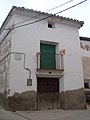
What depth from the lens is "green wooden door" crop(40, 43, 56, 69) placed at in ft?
41.8

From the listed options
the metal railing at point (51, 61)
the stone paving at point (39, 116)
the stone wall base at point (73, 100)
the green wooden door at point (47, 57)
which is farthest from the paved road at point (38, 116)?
the green wooden door at point (47, 57)

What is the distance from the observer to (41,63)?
12648 millimetres

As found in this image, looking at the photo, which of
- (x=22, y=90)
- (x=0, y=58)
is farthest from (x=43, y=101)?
(x=0, y=58)

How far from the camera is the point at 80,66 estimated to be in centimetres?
1359

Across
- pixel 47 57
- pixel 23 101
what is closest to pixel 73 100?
pixel 47 57

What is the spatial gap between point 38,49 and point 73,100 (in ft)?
13.6

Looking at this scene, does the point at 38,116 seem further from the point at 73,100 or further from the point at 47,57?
the point at 47,57

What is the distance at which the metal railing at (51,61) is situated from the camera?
12.7 m

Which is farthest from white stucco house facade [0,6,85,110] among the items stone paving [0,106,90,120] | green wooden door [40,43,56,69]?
stone paving [0,106,90,120]

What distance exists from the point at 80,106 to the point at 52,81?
255 centimetres

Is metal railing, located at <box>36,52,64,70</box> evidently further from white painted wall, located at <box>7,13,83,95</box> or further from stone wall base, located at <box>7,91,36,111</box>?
stone wall base, located at <box>7,91,36,111</box>

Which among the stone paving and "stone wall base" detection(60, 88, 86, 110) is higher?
"stone wall base" detection(60, 88, 86, 110)

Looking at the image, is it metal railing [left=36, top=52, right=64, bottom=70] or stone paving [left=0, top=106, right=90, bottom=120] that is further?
metal railing [left=36, top=52, right=64, bottom=70]

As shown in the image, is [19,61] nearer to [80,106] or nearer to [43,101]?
[43,101]
